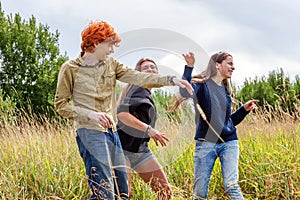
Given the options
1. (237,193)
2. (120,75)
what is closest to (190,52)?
(120,75)

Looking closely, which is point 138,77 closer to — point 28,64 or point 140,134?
point 140,134

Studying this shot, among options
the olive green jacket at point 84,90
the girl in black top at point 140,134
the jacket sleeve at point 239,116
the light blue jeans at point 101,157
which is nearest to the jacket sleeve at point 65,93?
the olive green jacket at point 84,90

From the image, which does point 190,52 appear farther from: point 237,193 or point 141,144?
point 237,193

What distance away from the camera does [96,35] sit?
2.78m

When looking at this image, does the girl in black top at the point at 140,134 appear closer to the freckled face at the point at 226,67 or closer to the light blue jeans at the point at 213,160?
the light blue jeans at the point at 213,160

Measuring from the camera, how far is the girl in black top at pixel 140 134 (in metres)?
3.48

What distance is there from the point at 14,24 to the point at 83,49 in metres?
12.2

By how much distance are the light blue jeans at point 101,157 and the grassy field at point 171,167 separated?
88 centimetres

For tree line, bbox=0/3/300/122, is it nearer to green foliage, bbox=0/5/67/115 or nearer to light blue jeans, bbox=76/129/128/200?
green foliage, bbox=0/5/67/115

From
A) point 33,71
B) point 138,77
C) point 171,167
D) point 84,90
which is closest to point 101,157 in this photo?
point 84,90

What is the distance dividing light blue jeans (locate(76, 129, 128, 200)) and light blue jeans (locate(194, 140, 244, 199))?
0.87 meters

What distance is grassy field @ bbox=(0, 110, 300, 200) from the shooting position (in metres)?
3.97

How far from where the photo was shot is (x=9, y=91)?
13055 millimetres

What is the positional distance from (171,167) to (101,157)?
2.23 metres
